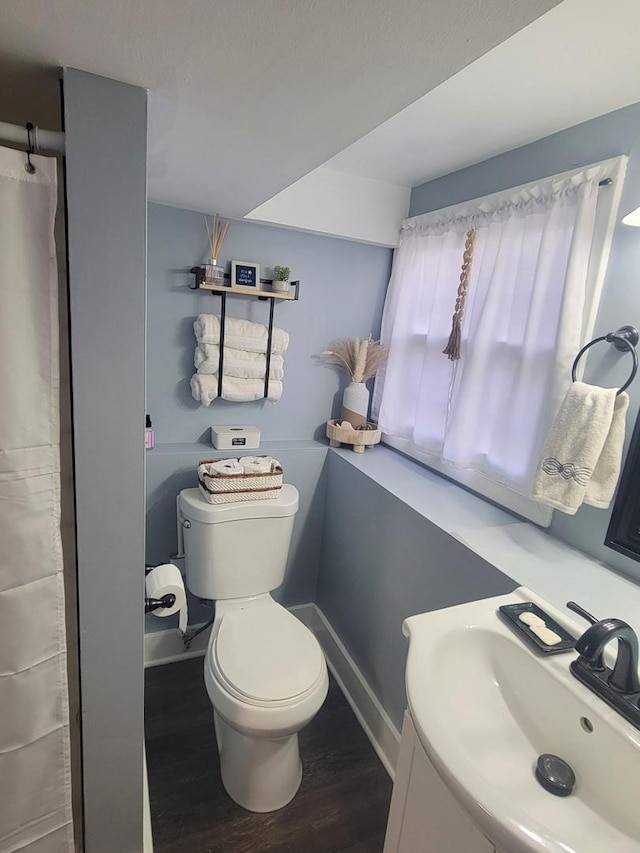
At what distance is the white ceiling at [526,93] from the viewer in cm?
98

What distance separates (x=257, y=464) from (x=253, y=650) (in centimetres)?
70

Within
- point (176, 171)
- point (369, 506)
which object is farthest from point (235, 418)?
point (176, 171)

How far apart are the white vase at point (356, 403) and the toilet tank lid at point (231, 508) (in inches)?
20.6

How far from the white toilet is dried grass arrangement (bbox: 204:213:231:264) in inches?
39.7

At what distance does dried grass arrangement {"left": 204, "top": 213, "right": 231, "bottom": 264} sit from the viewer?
1866 mm

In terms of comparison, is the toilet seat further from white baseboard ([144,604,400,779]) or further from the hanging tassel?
the hanging tassel

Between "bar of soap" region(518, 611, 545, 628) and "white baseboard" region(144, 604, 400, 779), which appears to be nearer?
"bar of soap" region(518, 611, 545, 628)

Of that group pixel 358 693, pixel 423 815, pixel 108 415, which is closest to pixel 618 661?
pixel 423 815

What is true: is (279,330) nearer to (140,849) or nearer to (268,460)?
(268,460)

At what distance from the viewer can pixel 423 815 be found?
1.00 metres

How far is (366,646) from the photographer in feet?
6.34

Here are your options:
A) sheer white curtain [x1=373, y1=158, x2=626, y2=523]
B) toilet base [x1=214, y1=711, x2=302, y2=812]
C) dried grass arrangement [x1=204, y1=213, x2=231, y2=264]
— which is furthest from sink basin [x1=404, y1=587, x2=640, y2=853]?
dried grass arrangement [x1=204, y1=213, x2=231, y2=264]

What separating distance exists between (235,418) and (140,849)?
1.50m

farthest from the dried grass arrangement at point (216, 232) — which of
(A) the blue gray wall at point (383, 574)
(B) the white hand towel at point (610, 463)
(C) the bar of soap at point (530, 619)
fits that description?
(C) the bar of soap at point (530, 619)
